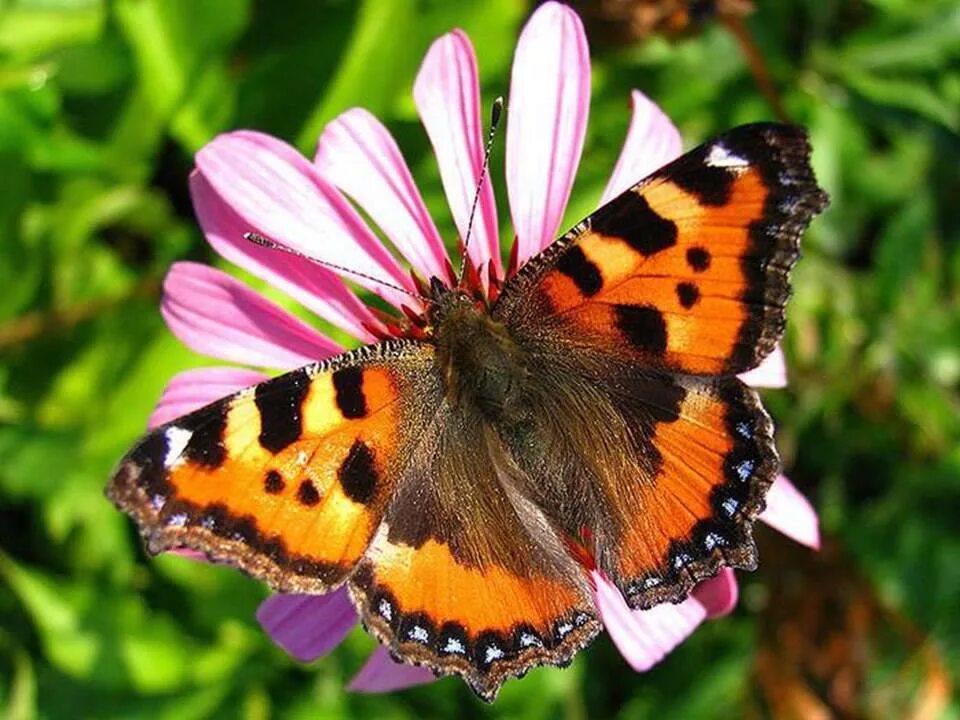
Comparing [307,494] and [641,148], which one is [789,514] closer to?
[641,148]

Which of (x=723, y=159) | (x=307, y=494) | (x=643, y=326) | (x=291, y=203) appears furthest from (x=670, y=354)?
(x=291, y=203)

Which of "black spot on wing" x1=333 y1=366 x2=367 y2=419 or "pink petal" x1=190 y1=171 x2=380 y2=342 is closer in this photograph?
"black spot on wing" x1=333 y1=366 x2=367 y2=419

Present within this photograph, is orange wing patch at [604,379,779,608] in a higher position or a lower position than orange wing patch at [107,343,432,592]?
lower

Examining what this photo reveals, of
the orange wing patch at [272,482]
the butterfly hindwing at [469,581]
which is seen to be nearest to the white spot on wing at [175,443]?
the orange wing patch at [272,482]

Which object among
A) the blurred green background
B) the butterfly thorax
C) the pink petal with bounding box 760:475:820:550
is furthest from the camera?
the blurred green background

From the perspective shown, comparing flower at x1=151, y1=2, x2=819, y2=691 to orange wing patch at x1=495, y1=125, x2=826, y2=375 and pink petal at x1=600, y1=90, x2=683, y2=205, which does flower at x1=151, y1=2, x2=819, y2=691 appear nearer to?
pink petal at x1=600, y1=90, x2=683, y2=205

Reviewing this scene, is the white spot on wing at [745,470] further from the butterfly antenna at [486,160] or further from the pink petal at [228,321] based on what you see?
the pink petal at [228,321]

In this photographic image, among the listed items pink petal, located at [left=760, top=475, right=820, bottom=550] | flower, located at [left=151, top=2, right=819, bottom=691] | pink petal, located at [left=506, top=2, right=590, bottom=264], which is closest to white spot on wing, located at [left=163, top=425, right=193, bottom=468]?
flower, located at [left=151, top=2, right=819, bottom=691]
